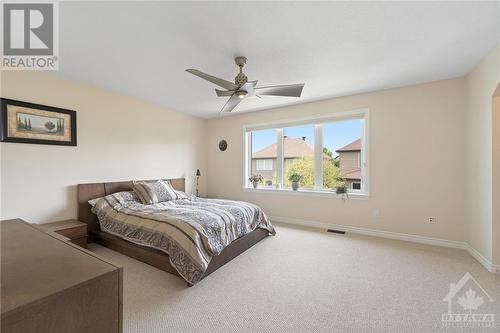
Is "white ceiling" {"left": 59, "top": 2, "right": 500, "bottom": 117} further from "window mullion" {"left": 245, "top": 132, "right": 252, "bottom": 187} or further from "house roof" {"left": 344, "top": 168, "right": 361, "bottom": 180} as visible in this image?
"window mullion" {"left": 245, "top": 132, "right": 252, "bottom": 187}

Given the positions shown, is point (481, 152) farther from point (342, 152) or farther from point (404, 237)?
point (342, 152)

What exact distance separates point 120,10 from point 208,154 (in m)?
3.96

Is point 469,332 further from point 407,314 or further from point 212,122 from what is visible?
point 212,122

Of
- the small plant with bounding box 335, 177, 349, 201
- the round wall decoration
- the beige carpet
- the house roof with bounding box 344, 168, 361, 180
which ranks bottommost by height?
the beige carpet

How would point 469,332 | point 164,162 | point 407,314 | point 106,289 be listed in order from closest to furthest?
point 106,289 → point 469,332 → point 407,314 → point 164,162

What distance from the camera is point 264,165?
4969mm

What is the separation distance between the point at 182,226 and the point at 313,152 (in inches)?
116

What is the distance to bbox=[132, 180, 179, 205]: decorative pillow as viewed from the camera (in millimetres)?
3471

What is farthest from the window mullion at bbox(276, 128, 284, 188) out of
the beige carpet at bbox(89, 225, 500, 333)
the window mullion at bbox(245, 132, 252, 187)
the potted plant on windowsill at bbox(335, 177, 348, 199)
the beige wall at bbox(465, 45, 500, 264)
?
the beige wall at bbox(465, 45, 500, 264)

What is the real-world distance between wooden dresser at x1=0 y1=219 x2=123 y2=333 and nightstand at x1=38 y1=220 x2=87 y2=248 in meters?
2.24

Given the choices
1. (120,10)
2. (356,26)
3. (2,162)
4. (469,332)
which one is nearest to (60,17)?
(120,10)

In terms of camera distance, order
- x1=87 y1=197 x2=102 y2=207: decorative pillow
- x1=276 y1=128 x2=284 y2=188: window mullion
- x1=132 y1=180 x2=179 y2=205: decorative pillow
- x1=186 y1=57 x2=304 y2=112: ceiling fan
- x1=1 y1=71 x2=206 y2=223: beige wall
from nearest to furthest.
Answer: x1=186 y1=57 x2=304 y2=112: ceiling fan < x1=1 y1=71 x2=206 y2=223: beige wall < x1=87 y1=197 x2=102 y2=207: decorative pillow < x1=132 y1=180 x2=179 y2=205: decorative pillow < x1=276 y1=128 x2=284 y2=188: window mullion

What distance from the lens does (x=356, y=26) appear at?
1.93m

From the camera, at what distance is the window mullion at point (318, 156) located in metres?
4.20
